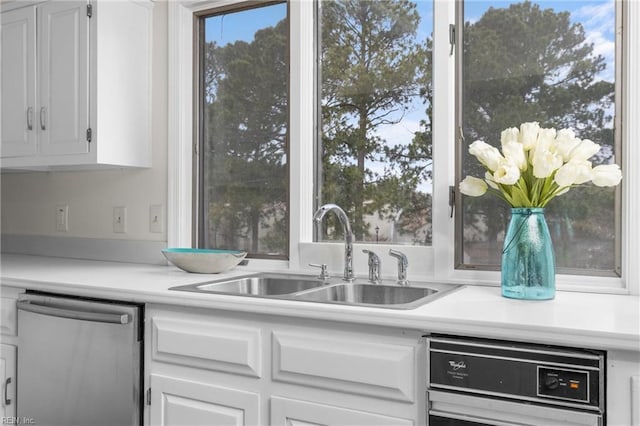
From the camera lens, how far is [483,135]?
6.35ft

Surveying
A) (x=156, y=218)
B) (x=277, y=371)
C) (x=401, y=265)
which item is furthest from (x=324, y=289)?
(x=156, y=218)

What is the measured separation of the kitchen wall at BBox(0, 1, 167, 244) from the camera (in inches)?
101

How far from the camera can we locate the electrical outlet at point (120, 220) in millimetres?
2689

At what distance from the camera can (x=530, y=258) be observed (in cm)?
158

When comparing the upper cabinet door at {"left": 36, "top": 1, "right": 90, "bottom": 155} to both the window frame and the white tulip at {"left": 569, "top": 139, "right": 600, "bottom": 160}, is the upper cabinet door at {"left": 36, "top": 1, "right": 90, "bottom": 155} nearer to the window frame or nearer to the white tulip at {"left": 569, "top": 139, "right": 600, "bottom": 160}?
the window frame

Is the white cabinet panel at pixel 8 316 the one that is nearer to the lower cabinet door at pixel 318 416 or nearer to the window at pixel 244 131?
the window at pixel 244 131

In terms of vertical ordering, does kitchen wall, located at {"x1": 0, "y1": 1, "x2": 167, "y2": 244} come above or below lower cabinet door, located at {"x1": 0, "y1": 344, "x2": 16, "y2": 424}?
above

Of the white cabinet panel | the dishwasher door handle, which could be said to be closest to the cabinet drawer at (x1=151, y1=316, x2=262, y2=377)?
the dishwasher door handle

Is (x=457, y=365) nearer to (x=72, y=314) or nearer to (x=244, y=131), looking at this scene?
(x=72, y=314)

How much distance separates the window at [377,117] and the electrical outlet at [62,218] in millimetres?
1449

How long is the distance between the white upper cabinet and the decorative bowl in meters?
0.52

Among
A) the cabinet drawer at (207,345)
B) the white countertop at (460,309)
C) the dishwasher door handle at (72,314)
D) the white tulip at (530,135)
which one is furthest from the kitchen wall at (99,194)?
the white tulip at (530,135)

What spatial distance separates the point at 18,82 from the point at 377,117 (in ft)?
5.25

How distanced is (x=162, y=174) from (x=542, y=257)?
1688 mm
